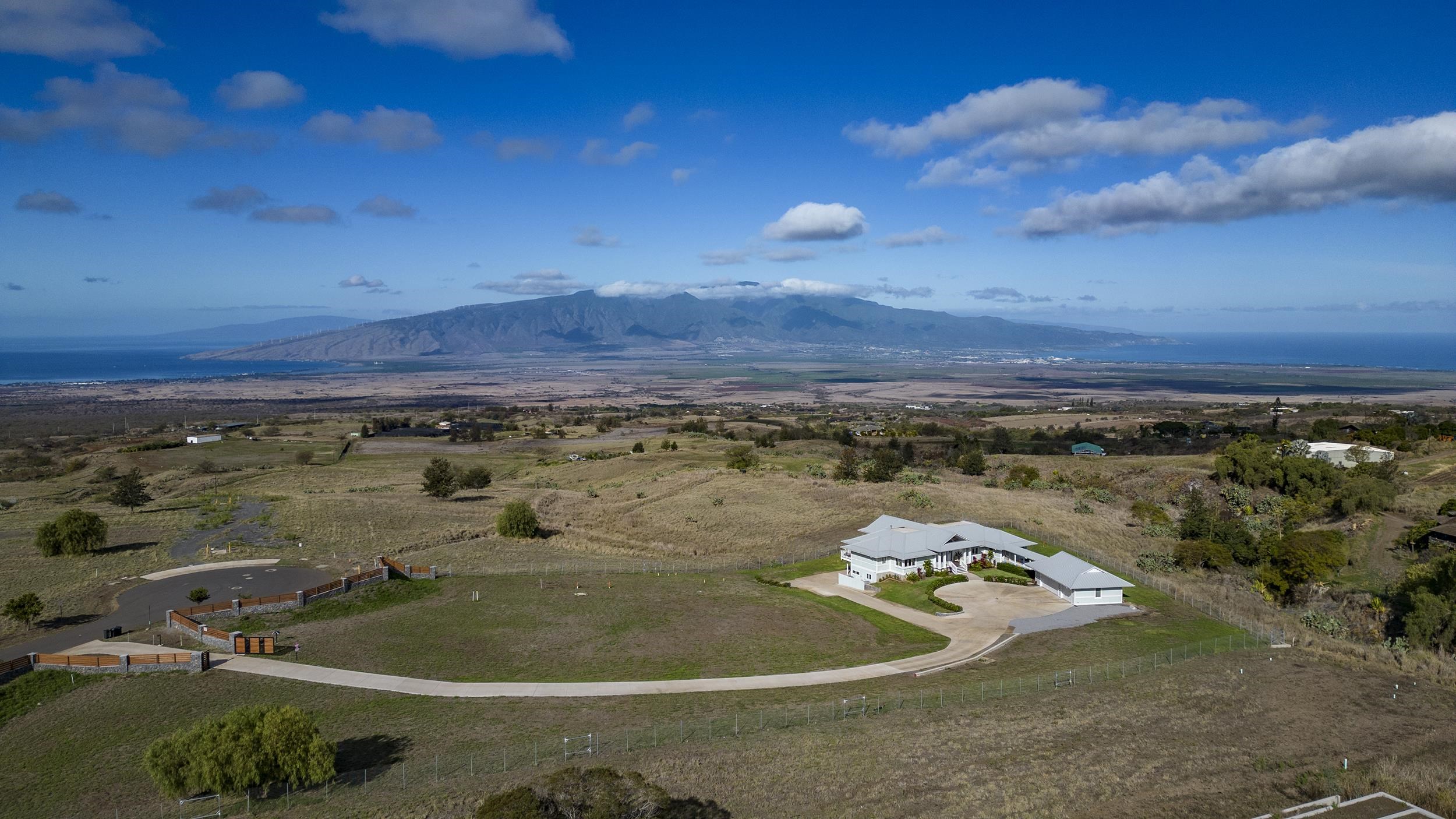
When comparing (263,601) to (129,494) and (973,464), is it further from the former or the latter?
(973,464)

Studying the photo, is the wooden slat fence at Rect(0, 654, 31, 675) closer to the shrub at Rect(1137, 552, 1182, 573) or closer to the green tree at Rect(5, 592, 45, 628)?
the green tree at Rect(5, 592, 45, 628)

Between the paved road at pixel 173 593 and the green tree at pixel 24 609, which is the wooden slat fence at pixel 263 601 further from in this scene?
the green tree at pixel 24 609

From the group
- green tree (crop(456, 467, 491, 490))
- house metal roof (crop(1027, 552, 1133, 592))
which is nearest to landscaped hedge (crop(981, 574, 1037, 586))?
house metal roof (crop(1027, 552, 1133, 592))

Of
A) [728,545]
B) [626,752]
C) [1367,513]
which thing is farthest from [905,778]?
[1367,513]

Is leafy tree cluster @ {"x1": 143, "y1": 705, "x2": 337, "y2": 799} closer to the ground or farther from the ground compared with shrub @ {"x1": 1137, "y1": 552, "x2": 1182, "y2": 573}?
farther from the ground

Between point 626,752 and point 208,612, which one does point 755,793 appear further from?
point 208,612

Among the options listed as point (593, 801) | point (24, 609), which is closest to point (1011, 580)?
point (593, 801)
